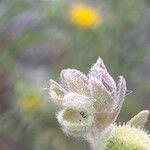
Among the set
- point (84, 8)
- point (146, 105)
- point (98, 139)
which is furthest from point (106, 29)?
point (98, 139)

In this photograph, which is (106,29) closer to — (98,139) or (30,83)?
(30,83)

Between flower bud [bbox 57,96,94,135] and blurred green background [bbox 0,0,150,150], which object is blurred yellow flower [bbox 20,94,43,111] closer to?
blurred green background [bbox 0,0,150,150]

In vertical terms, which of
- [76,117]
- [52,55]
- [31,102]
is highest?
[52,55]

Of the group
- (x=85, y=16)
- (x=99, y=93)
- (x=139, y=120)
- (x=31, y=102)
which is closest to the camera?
(x=99, y=93)

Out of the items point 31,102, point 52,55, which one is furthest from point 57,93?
point 52,55

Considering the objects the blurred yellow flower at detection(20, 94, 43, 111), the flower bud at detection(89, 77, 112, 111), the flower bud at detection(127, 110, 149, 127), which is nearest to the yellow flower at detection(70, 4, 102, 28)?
the blurred yellow flower at detection(20, 94, 43, 111)

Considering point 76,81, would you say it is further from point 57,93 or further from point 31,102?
point 31,102
